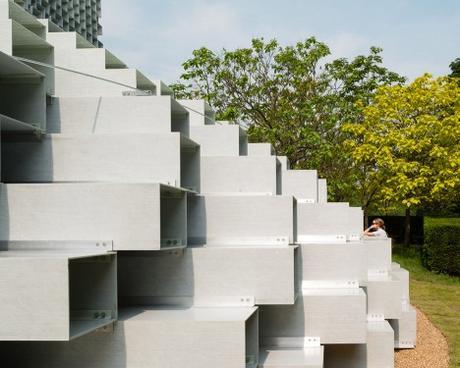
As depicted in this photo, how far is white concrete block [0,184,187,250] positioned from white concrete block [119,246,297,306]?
2.22ft

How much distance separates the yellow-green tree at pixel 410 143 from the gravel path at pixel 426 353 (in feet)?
30.6

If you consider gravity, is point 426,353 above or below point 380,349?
below

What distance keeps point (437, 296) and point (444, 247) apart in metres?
2.58

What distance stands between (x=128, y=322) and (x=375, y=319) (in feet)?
13.0

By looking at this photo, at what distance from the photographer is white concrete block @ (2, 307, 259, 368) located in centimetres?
404

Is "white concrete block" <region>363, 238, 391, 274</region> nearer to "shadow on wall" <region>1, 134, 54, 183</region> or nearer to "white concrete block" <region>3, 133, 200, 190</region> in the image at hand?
"white concrete block" <region>3, 133, 200, 190</region>

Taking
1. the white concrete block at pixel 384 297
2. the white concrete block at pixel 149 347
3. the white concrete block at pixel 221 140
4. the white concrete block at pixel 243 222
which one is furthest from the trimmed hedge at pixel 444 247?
the white concrete block at pixel 149 347

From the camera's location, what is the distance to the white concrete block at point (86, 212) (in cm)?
405

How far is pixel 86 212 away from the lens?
160 inches

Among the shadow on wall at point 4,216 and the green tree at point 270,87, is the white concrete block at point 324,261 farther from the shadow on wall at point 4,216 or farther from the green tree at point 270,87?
the green tree at point 270,87

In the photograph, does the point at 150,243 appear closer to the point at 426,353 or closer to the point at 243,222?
the point at 243,222

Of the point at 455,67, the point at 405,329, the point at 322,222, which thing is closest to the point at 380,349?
the point at 322,222

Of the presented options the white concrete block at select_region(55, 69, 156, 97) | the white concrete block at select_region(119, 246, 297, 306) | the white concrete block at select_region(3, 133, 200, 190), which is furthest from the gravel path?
the white concrete block at select_region(3, 133, 200, 190)

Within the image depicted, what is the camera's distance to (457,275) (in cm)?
1594
